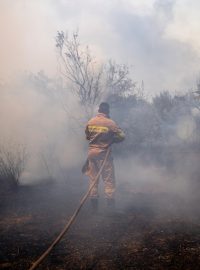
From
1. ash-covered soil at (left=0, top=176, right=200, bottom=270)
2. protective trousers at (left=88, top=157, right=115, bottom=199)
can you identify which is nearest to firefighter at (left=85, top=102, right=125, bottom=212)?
protective trousers at (left=88, top=157, right=115, bottom=199)

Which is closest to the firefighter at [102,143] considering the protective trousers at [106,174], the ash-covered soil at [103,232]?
the protective trousers at [106,174]

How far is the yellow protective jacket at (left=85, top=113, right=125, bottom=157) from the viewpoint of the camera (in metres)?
6.16

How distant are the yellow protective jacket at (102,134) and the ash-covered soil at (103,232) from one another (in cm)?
112

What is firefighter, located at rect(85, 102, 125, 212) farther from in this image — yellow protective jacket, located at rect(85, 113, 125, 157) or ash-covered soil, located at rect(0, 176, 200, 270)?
ash-covered soil, located at rect(0, 176, 200, 270)

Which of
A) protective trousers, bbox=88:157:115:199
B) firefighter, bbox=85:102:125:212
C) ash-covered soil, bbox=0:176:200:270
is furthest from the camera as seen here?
firefighter, bbox=85:102:125:212

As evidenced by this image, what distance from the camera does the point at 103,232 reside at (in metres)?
4.70

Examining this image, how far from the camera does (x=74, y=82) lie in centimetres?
1059

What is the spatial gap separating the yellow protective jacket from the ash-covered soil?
3.67ft

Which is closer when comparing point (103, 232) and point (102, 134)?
point (103, 232)

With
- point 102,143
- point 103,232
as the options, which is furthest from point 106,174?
point 103,232

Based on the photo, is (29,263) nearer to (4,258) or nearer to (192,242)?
(4,258)

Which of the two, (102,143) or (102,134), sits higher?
(102,134)

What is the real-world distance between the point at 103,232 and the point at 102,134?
2.05 m

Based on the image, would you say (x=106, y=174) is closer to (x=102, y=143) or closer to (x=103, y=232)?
(x=102, y=143)
